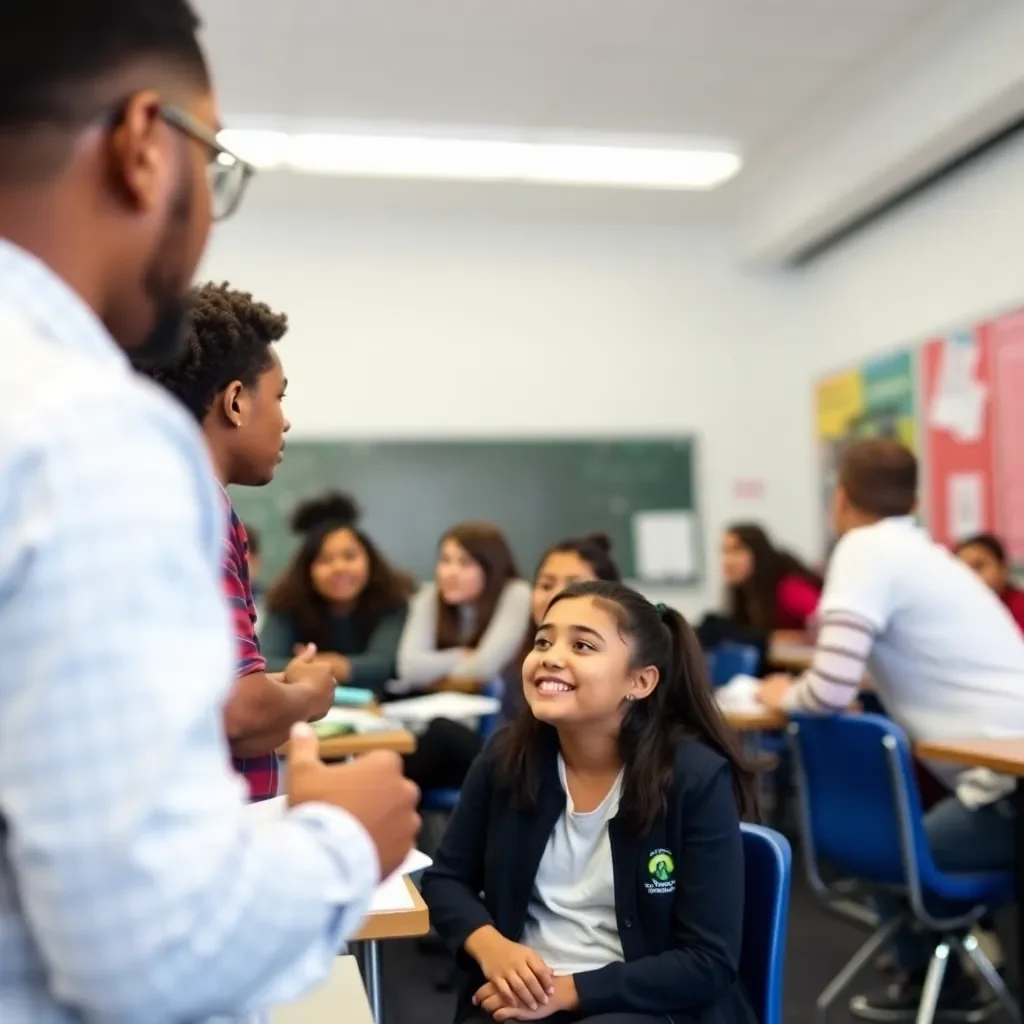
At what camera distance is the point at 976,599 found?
282 centimetres

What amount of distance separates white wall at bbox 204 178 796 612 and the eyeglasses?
4947 mm

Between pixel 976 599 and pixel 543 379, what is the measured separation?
3619 mm

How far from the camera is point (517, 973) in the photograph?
1569 mm

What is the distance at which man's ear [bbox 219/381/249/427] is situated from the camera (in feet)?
4.95

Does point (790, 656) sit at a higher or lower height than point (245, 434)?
lower

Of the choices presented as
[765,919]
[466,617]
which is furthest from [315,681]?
[466,617]

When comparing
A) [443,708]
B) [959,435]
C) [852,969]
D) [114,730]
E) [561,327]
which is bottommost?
[852,969]

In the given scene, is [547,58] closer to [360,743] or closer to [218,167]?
[360,743]

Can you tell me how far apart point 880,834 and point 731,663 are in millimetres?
1807

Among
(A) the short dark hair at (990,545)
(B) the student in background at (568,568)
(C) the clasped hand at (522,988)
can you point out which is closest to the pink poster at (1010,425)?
(A) the short dark hair at (990,545)

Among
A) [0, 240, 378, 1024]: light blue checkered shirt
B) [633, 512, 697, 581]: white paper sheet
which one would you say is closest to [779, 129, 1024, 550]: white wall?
[633, 512, 697, 581]: white paper sheet

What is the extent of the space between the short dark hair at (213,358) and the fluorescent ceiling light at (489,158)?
3.46 meters

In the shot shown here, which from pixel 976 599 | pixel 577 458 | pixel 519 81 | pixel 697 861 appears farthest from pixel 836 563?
pixel 577 458

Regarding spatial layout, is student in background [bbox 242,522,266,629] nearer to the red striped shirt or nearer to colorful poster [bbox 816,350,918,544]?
colorful poster [bbox 816,350,918,544]
